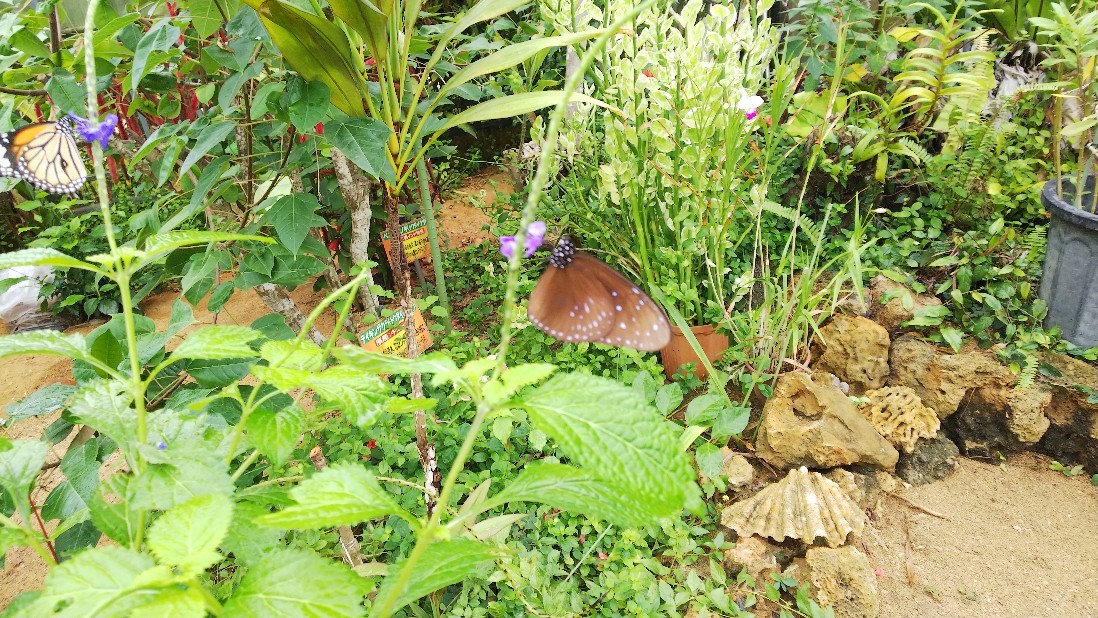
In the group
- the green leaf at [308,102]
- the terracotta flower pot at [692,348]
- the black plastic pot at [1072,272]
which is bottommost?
the terracotta flower pot at [692,348]

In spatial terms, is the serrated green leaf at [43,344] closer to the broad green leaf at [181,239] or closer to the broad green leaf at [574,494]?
the broad green leaf at [181,239]

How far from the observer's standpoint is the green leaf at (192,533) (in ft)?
1.56

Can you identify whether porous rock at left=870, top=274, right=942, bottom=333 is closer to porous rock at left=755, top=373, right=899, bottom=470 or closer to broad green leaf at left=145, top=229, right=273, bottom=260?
porous rock at left=755, top=373, right=899, bottom=470

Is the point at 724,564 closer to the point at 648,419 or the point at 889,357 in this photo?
the point at 889,357

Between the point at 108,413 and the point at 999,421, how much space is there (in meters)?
2.07

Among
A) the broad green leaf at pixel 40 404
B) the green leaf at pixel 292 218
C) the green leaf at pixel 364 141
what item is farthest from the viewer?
the green leaf at pixel 292 218

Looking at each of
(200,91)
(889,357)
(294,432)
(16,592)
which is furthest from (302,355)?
(889,357)

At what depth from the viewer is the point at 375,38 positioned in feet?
3.56

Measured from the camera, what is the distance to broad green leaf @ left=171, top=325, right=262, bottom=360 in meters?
0.65

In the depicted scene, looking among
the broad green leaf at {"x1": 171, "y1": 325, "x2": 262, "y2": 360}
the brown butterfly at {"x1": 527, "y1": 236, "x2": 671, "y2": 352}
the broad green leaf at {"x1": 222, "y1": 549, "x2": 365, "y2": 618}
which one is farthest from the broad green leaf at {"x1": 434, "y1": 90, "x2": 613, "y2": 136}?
the broad green leaf at {"x1": 222, "y1": 549, "x2": 365, "y2": 618}

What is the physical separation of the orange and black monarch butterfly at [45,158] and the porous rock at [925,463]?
75.3 inches

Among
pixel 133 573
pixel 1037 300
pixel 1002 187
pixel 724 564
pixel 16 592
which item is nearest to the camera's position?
pixel 133 573

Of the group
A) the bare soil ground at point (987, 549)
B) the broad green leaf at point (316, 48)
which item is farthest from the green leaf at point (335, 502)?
the bare soil ground at point (987, 549)

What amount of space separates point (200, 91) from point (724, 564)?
1609 mm
